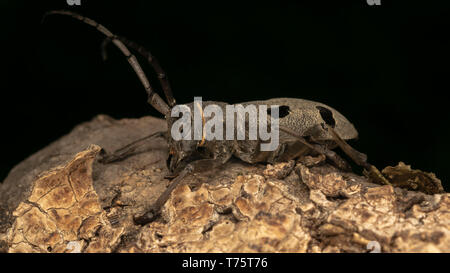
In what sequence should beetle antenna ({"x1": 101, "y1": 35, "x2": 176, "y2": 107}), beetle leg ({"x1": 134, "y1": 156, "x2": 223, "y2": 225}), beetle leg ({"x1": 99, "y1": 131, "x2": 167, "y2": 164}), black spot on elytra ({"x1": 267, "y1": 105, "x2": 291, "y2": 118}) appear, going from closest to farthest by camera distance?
beetle leg ({"x1": 134, "y1": 156, "x2": 223, "y2": 225})
beetle antenna ({"x1": 101, "y1": 35, "x2": 176, "y2": 107})
beetle leg ({"x1": 99, "y1": 131, "x2": 167, "y2": 164})
black spot on elytra ({"x1": 267, "y1": 105, "x2": 291, "y2": 118})

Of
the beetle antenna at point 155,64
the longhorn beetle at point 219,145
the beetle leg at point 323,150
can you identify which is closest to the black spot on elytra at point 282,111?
the longhorn beetle at point 219,145

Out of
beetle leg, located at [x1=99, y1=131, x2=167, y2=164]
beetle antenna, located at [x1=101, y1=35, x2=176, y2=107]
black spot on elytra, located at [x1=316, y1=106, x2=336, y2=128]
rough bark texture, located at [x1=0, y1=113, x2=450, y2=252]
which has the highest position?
beetle antenna, located at [x1=101, y1=35, x2=176, y2=107]

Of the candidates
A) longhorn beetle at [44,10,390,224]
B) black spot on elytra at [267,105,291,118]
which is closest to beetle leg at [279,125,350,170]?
longhorn beetle at [44,10,390,224]

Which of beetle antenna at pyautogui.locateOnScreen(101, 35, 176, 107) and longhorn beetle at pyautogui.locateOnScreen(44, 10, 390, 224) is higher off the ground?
beetle antenna at pyautogui.locateOnScreen(101, 35, 176, 107)

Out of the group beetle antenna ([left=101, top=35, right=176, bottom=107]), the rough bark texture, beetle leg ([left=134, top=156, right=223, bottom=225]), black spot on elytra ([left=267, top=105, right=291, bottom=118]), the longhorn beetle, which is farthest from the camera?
black spot on elytra ([left=267, top=105, right=291, bottom=118])

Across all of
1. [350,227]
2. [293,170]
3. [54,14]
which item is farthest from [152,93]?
[350,227]

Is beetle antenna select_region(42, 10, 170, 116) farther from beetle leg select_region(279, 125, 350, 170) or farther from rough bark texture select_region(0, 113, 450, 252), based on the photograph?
beetle leg select_region(279, 125, 350, 170)

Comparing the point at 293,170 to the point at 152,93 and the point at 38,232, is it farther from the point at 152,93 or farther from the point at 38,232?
the point at 38,232
